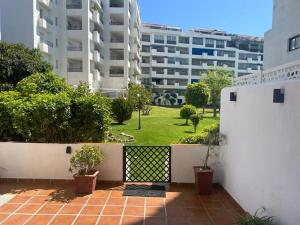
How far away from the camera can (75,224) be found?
16.8 feet

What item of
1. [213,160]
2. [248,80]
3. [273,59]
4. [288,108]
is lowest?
[213,160]

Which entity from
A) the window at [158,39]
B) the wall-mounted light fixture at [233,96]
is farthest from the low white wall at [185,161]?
the window at [158,39]

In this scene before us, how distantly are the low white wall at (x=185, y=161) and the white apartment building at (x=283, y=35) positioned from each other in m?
12.2

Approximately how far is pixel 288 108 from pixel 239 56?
70192mm

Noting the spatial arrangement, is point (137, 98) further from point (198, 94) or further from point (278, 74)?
point (278, 74)

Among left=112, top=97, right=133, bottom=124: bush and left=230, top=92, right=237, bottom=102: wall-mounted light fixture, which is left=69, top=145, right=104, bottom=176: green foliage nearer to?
left=230, top=92, right=237, bottom=102: wall-mounted light fixture

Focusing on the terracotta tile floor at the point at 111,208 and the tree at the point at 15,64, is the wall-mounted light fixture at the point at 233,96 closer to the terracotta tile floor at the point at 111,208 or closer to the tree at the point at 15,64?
the terracotta tile floor at the point at 111,208

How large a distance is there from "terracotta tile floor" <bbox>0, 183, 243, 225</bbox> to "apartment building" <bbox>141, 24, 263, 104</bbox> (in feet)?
173

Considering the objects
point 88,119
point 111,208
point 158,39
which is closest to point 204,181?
point 111,208

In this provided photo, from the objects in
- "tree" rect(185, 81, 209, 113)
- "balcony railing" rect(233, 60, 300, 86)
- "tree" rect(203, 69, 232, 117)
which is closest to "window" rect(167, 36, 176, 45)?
"tree" rect(203, 69, 232, 117)

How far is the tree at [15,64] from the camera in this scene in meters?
16.8

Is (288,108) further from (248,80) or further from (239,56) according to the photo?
(239,56)

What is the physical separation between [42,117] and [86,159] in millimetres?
1772

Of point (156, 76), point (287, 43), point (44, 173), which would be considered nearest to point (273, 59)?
point (287, 43)
